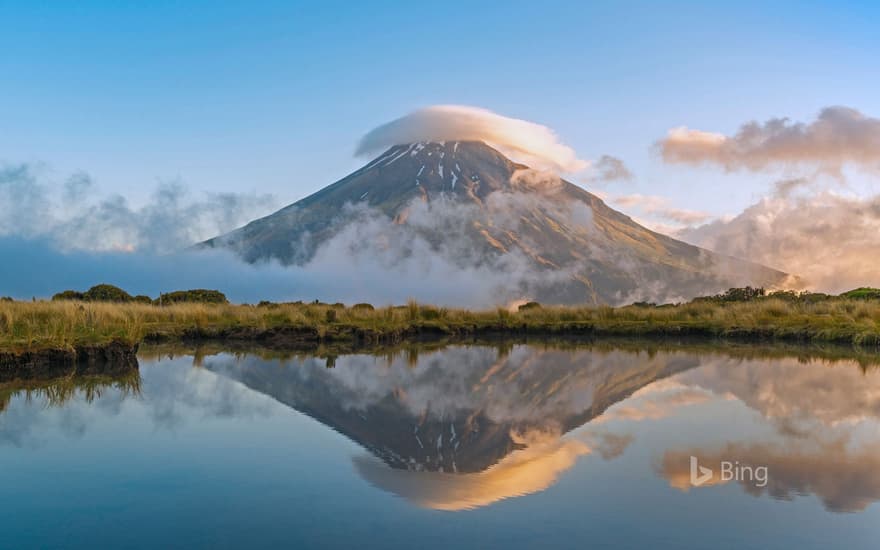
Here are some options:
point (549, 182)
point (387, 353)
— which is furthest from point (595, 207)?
point (387, 353)

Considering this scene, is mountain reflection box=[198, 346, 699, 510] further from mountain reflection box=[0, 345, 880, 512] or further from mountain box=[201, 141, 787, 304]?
mountain box=[201, 141, 787, 304]

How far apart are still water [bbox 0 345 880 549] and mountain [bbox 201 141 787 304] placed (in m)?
96.7

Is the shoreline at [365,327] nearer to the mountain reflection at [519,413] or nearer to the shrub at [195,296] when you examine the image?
the mountain reflection at [519,413]

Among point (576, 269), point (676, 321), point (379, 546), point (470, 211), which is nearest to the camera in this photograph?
point (379, 546)

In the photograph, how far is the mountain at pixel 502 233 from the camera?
112 metres

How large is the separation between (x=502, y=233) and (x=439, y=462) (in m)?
117

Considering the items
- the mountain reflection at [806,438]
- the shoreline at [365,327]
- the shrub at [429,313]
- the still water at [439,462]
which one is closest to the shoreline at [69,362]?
the shoreline at [365,327]

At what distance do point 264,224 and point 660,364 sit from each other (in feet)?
443

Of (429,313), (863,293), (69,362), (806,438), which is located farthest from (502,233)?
(806,438)

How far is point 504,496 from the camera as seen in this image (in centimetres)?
452

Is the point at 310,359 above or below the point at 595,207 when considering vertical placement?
below

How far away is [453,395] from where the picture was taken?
8.62 meters

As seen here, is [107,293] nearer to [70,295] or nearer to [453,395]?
[70,295]

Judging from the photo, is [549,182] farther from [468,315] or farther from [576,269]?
[468,315]
